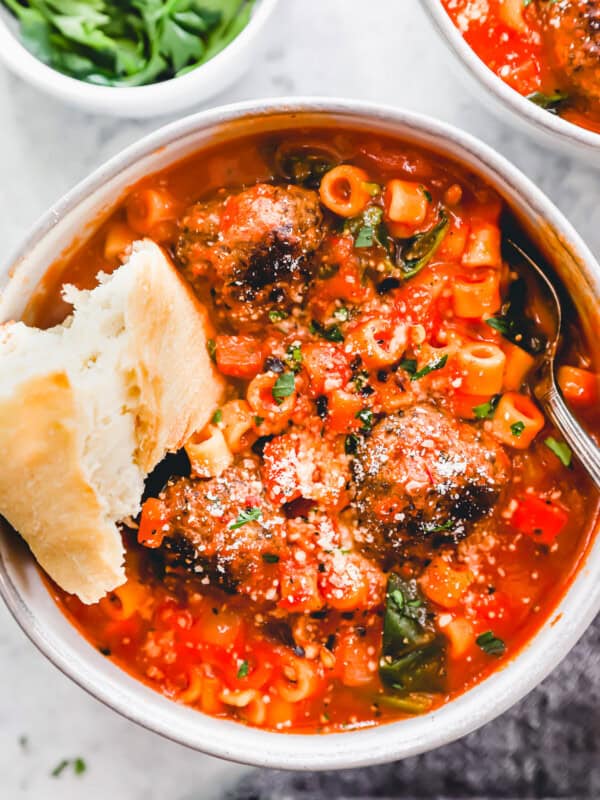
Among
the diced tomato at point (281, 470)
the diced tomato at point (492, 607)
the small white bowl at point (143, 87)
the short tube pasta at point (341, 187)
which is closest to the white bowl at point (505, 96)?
the short tube pasta at point (341, 187)

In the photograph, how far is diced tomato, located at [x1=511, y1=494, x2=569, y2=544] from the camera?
3053 millimetres

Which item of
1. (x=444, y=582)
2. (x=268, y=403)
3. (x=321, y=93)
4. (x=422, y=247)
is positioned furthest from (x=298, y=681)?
(x=321, y=93)

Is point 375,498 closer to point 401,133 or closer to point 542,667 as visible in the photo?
point 542,667

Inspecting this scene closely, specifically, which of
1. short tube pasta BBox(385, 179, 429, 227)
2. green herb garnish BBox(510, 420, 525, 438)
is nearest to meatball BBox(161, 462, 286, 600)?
green herb garnish BBox(510, 420, 525, 438)

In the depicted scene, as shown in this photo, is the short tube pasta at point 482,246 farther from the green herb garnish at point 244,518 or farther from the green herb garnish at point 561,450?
the green herb garnish at point 244,518

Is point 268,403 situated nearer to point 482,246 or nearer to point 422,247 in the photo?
point 422,247

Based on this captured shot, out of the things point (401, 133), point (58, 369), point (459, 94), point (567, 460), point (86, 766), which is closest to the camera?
point (58, 369)

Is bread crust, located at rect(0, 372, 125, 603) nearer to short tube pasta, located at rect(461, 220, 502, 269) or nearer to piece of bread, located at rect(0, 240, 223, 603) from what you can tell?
piece of bread, located at rect(0, 240, 223, 603)

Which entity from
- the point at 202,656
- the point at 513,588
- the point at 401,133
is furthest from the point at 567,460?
the point at 202,656

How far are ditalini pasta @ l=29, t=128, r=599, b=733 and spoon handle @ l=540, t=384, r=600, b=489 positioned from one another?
52 mm

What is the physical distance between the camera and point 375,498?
9.66ft

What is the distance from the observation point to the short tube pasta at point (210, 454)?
295cm

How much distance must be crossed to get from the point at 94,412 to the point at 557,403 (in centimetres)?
135

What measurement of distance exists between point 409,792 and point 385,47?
2632mm
